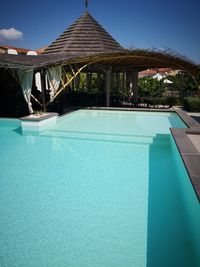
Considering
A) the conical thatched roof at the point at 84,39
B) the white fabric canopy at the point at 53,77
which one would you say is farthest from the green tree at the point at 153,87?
the white fabric canopy at the point at 53,77

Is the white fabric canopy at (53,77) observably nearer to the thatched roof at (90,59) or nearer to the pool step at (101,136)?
the thatched roof at (90,59)

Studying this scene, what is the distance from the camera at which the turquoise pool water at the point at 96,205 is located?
336cm

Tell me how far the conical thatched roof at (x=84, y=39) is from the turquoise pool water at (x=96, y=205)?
11259 millimetres

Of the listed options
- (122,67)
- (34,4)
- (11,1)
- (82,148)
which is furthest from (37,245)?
(11,1)

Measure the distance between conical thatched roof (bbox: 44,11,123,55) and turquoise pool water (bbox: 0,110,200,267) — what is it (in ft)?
36.9

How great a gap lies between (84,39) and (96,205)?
16.3 meters

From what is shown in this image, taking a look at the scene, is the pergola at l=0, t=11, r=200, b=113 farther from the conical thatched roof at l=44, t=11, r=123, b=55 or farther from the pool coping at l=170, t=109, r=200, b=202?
the pool coping at l=170, t=109, r=200, b=202

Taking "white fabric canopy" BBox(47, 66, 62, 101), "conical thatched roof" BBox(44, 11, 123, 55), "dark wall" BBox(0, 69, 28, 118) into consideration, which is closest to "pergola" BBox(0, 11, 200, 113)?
"conical thatched roof" BBox(44, 11, 123, 55)

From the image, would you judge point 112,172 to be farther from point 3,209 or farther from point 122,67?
point 122,67

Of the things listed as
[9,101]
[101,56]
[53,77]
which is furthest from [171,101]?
[9,101]

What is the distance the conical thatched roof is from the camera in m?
18.0

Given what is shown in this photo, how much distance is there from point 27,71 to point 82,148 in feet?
16.4

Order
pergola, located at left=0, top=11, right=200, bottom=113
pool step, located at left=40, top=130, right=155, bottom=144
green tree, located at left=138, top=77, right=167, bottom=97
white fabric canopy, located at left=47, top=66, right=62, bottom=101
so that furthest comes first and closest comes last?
green tree, located at left=138, top=77, right=167, bottom=97 < pergola, located at left=0, top=11, right=200, bottom=113 < white fabric canopy, located at left=47, top=66, right=62, bottom=101 < pool step, located at left=40, top=130, right=155, bottom=144

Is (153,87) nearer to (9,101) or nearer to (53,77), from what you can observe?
(53,77)
